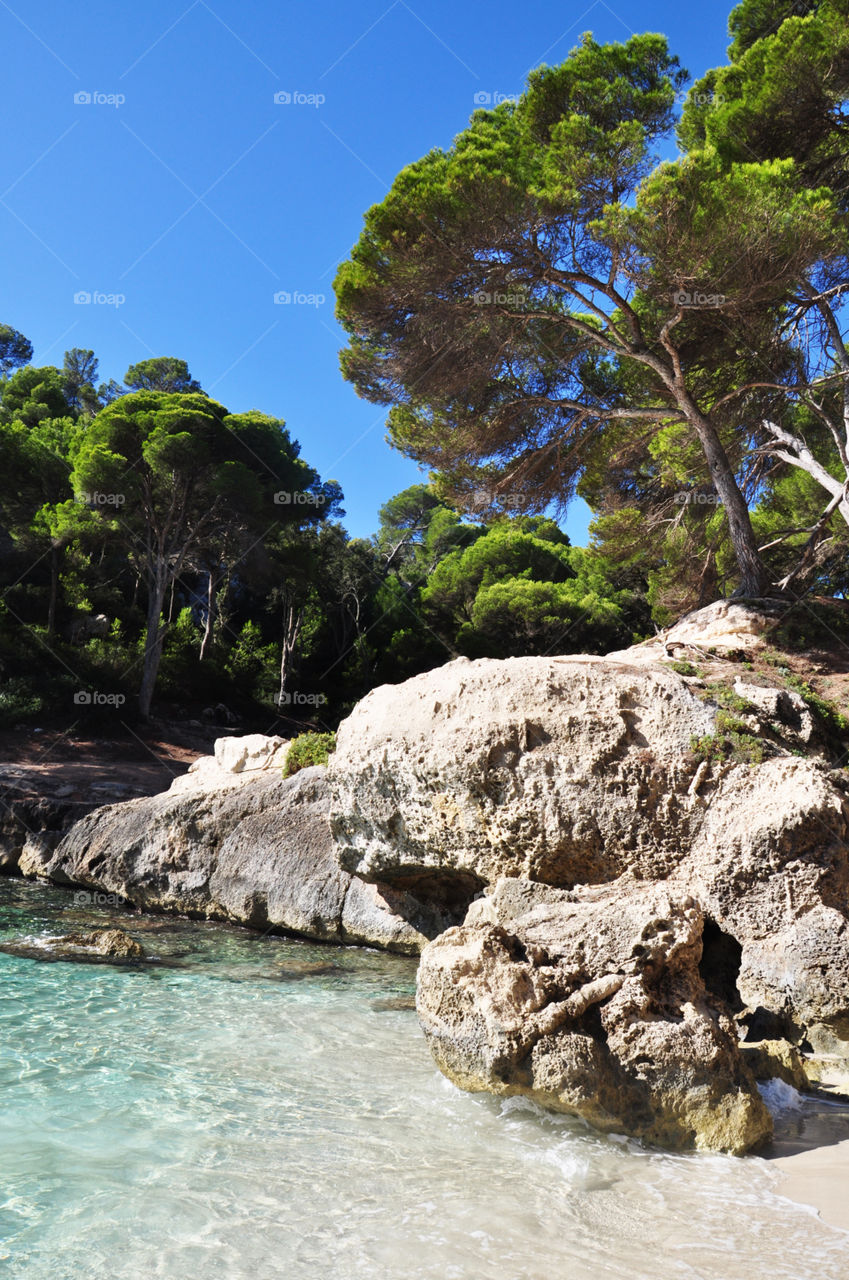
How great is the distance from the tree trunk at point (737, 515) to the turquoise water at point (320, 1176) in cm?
779

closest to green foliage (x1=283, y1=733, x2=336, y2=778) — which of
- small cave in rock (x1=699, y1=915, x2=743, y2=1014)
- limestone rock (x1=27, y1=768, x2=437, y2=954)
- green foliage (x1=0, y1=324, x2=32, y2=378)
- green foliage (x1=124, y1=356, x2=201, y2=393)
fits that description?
limestone rock (x1=27, y1=768, x2=437, y2=954)

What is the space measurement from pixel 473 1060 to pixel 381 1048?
1460mm

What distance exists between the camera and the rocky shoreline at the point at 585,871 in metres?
4.36

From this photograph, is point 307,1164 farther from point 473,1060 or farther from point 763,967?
point 763,967

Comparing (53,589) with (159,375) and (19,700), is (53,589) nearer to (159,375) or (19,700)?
(19,700)

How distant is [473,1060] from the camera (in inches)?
176

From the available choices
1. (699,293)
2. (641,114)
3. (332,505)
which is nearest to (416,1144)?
(699,293)

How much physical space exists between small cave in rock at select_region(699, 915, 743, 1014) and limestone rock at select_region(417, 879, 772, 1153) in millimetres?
1084

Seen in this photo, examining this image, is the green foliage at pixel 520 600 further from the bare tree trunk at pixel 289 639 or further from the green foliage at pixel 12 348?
the green foliage at pixel 12 348

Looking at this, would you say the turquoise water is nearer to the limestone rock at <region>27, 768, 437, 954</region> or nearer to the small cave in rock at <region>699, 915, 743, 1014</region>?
the small cave in rock at <region>699, 915, 743, 1014</region>

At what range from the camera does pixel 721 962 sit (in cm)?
604

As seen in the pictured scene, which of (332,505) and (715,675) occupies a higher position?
(332,505)

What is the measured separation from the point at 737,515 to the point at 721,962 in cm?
709

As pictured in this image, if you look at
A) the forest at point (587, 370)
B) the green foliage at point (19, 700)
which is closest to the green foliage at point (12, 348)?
the forest at point (587, 370)
